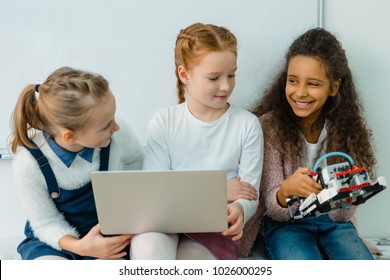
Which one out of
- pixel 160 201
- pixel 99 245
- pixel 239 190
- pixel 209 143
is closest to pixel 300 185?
pixel 239 190

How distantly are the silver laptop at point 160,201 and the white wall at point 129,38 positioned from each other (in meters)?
0.49

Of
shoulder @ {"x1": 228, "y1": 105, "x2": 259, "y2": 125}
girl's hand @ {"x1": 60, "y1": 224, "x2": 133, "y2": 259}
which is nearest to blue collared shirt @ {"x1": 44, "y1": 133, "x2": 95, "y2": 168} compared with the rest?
girl's hand @ {"x1": 60, "y1": 224, "x2": 133, "y2": 259}

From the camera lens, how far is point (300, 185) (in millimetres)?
1175

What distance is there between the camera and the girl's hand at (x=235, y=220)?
1.14m

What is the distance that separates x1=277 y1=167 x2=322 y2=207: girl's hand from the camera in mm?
1146

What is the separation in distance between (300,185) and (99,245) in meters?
0.51

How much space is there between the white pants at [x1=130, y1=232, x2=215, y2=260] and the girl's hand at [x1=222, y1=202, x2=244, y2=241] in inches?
3.0

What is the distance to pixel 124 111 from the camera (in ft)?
4.80

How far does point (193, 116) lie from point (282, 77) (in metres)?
0.31

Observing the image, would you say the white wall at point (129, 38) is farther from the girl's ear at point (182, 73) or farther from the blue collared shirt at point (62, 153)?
the blue collared shirt at point (62, 153)

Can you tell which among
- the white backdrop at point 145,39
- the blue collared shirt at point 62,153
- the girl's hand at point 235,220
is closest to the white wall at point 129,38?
the white backdrop at point 145,39

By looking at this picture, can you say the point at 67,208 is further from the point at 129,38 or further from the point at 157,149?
the point at 129,38

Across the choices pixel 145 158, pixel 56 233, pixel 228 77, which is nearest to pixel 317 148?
pixel 228 77
